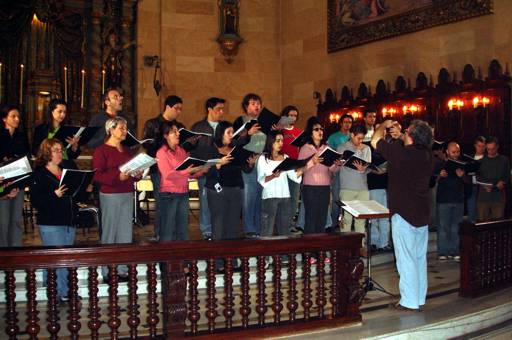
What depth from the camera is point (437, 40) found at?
1163 cm

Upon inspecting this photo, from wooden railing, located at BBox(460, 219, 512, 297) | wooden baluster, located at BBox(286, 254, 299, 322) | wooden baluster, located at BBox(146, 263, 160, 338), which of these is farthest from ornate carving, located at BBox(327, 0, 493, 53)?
wooden baluster, located at BBox(146, 263, 160, 338)

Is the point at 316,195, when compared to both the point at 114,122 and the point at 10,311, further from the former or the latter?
the point at 10,311

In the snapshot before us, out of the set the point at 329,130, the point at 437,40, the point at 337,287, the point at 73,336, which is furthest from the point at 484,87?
the point at 73,336

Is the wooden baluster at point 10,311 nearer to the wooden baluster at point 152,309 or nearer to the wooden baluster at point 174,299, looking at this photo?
the wooden baluster at point 152,309

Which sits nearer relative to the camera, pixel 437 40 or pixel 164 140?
pixel 164 140

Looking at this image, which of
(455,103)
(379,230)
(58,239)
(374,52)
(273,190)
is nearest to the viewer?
(58,239)

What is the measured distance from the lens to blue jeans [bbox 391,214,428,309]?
5.10m

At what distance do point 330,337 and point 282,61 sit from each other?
11.6 meters

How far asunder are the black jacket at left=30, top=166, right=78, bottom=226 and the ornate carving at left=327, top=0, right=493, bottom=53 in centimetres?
871

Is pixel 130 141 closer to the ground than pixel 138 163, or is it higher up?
higher up

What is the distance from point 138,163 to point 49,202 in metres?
0.87

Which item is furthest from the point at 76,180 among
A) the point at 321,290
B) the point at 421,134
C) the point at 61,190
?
the point at 421,134

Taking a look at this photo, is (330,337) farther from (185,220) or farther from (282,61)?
(282,61)

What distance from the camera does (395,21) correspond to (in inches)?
489
